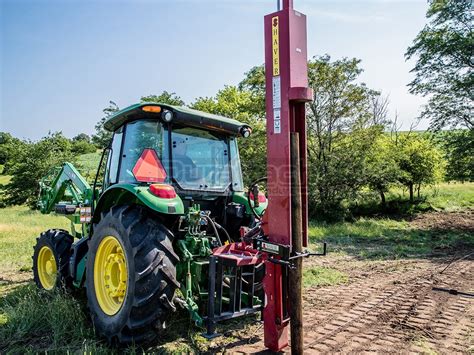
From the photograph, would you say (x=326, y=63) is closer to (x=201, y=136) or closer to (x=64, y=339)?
(x=201, y=136)

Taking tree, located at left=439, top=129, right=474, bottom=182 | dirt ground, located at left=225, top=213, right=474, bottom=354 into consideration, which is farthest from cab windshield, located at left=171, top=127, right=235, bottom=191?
tree, located at left=439, top=129, right=474, bottom=182

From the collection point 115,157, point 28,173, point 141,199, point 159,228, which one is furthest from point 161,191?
point 28,173

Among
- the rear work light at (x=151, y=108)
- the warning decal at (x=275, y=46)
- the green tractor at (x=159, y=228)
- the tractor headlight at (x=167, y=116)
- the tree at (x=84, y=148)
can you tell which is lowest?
the green tractor at (x=159, y=228)

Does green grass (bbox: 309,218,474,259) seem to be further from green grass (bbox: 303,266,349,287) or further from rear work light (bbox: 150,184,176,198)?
rear work light (bbox: 150,184,176,198)

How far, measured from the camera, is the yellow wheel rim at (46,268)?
491cm

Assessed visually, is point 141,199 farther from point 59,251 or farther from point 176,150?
point 59,251

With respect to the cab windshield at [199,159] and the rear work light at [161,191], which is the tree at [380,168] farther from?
the rear work light at [161,191]

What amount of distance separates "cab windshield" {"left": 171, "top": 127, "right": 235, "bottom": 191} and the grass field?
4.79 ft

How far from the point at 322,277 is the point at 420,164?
12.6m

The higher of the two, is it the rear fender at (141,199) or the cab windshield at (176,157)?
the cab windshield at (176,157)

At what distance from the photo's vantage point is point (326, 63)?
47.2 ft

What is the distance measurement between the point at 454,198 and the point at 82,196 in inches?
748

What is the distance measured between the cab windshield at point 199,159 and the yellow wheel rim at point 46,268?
2.39 meters

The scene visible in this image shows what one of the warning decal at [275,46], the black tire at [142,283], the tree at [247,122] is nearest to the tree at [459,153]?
the tree at [247,122]
